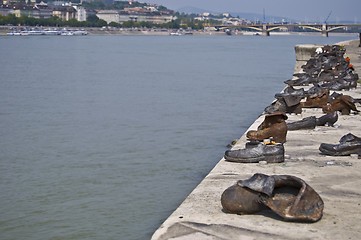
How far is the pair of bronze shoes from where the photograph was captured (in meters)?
6.05

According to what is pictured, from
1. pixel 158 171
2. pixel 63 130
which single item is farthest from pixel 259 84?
pixel 158 171

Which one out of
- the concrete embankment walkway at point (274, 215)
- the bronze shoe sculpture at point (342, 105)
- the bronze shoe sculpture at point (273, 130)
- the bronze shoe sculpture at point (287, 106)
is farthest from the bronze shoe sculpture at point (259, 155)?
the bronze shoe sculpture at point (342, 105)

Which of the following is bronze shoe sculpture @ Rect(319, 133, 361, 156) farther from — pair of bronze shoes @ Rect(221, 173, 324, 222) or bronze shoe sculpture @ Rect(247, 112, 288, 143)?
pair of bronze shoes @ Rect(221, 173, 324, 222)

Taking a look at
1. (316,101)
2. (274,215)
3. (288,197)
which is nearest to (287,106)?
(316,101)

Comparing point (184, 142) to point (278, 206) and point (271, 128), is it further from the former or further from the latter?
point (278, 206)

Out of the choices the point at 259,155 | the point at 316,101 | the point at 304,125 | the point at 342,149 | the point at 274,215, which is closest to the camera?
the point at 274,215

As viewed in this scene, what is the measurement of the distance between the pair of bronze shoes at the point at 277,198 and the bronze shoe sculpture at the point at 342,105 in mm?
6753

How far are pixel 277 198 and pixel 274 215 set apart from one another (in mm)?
212

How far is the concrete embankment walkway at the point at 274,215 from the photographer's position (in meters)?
5.73

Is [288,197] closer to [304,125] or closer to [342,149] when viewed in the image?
[342,149]

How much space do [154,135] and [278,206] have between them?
34.3 feet

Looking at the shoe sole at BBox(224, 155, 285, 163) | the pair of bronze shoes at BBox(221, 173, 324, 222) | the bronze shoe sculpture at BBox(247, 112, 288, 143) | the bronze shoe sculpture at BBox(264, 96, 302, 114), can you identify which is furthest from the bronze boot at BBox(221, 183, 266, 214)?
the bronze shoe sculpture at BBox(264, 96, 302, 114)

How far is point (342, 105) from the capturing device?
12906mm

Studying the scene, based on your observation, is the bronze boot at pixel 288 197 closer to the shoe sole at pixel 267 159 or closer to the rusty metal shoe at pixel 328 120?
the shoe sole at pixel 267 159
